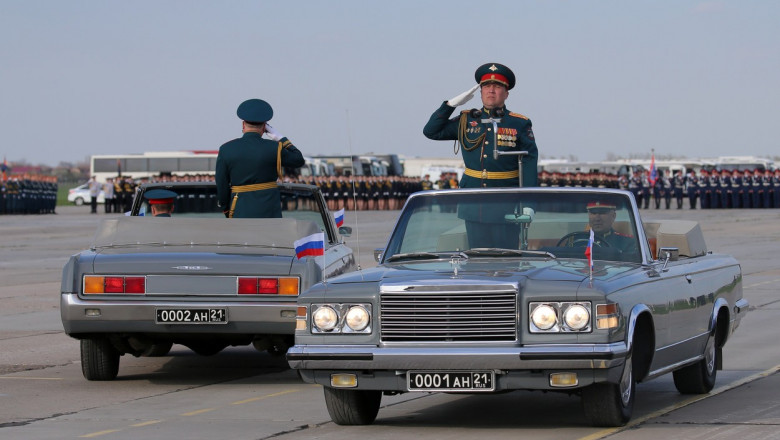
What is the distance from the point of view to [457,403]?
29.0 ft

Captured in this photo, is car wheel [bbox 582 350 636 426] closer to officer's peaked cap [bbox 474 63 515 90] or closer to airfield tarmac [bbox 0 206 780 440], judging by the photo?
airfield tarmac [bbox 0 206 780 440]

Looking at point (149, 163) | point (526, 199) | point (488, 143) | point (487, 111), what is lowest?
point (526, 199)

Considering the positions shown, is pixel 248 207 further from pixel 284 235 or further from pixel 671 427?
pixel 671 427

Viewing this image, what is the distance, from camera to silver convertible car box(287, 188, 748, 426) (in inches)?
282

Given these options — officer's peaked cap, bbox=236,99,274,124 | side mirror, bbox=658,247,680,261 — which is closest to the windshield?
side mirror, bbox=658,247,680,261

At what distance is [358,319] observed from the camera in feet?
24.3

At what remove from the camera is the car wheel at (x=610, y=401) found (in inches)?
291

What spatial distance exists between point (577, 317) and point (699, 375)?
7.17 feet

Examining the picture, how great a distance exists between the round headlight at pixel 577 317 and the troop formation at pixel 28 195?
5639 centimetres

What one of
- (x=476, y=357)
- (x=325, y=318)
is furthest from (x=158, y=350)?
(x=476, y=357)

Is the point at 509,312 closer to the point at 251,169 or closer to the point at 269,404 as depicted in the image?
the point at 269,404

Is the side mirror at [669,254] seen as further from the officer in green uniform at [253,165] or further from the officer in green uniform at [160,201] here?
the officer in green uniform at [160,201]

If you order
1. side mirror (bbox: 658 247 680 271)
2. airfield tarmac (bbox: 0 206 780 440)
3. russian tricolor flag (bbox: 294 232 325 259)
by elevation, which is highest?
russian tricolor flag (bbox: 294 232 325 259)

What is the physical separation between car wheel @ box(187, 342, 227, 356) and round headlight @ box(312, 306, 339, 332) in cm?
292
